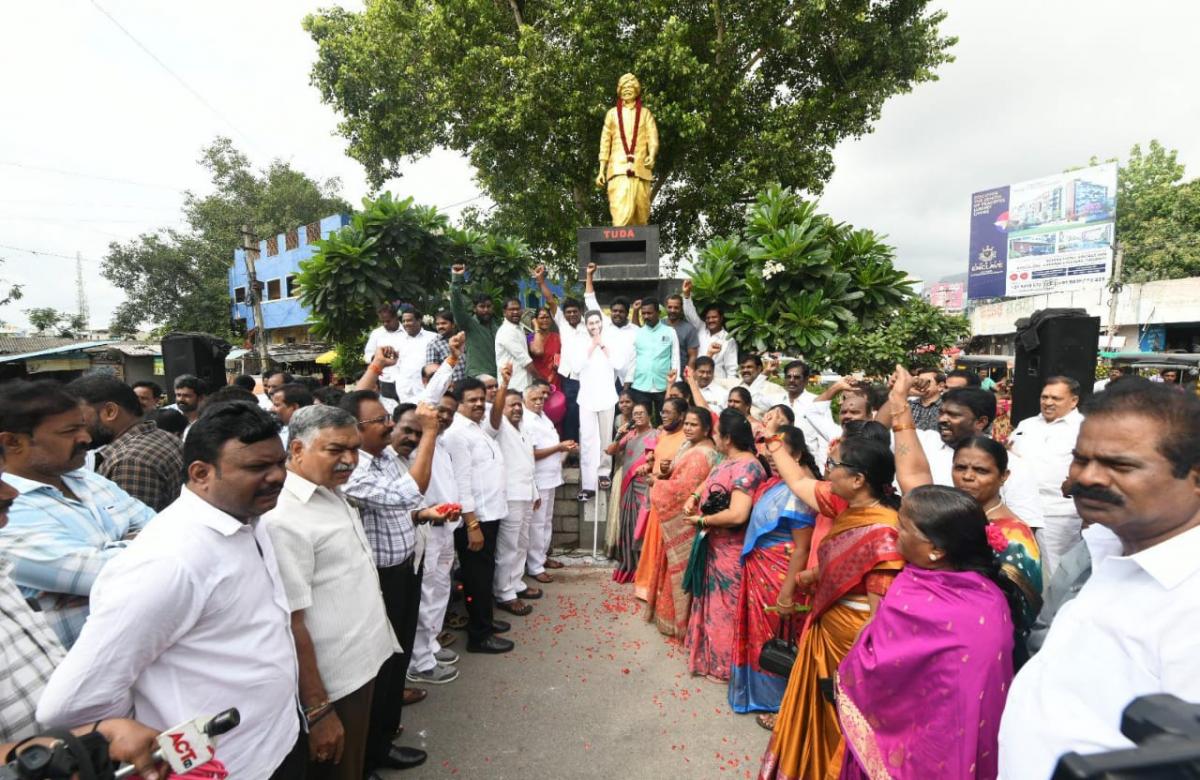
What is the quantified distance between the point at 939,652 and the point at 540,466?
399 cm

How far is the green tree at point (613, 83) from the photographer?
41.5 ft

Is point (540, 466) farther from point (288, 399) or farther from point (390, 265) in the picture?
point (390, 265)

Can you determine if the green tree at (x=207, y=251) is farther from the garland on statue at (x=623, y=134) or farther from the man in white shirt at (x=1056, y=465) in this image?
the man in white shirt at (x=1056, y=465)

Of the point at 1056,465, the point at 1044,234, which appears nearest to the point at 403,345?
the point at 1056,465

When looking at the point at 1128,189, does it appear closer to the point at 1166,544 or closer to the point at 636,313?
the point at 636,313

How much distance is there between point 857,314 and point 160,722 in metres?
6.38

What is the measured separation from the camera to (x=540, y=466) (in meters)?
5.48

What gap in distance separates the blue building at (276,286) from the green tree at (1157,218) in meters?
35.2

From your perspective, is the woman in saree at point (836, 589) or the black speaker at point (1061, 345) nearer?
the woman in saree at point (836, 589)

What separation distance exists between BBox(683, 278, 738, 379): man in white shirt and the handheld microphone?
5.69m

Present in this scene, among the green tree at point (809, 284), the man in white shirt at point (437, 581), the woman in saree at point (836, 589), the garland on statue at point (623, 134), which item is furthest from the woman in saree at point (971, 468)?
the garland on statue at point (623, 134)

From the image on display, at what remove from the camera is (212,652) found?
158cm

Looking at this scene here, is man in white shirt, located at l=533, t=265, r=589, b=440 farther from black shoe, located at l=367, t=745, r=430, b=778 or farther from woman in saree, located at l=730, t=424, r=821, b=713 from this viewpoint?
black shoe, located at l=367, t=745, r=430, b=778

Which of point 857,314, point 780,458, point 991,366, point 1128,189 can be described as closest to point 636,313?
point 857,314
